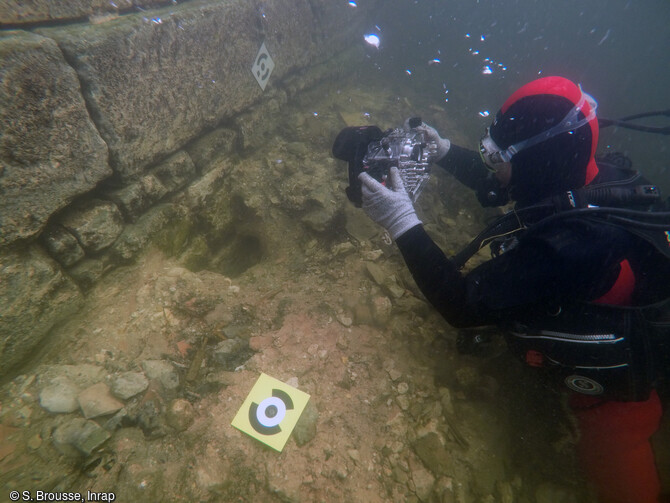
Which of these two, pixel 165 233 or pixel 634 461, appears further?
pixel 165 233

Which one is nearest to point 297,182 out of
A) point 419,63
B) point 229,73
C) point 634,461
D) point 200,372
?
point 229,73

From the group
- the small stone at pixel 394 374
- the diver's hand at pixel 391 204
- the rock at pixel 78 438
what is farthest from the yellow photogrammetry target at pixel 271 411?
the diver's hand at pixel 391 204

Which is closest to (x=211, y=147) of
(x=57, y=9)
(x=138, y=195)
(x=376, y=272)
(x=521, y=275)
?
(x=138, y=195)

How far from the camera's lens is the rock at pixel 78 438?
1626mm

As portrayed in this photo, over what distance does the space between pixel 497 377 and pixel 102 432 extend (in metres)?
2.56

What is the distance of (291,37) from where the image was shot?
479cm

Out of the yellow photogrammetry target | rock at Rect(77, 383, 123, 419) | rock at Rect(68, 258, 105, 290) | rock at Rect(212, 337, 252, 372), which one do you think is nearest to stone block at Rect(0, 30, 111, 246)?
rock at Rect(68, 258, 105, 290)

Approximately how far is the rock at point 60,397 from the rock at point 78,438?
114 mm

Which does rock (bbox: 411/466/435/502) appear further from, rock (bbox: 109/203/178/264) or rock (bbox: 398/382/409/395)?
rock (bbox: 109/203/178/264)

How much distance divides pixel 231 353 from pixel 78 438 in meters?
0.89

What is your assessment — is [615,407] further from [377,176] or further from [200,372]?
[200,372]

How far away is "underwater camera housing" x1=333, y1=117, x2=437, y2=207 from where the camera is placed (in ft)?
7.23

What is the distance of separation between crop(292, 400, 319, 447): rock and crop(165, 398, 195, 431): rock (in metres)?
0.64

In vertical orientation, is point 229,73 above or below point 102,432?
above
